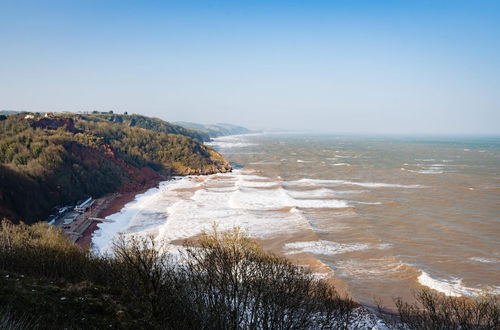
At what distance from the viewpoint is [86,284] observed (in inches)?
690

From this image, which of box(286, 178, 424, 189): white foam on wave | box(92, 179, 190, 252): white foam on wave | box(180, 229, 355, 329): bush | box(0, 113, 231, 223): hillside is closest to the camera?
box(180, 229, 355, 329): bush

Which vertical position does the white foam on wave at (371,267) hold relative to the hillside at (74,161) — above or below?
below

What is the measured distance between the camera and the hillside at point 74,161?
47094mm

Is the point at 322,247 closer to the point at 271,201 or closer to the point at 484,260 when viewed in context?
the point at 484,260

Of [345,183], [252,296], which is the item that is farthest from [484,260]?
[345,183]

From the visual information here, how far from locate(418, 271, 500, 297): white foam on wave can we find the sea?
2.9 inches

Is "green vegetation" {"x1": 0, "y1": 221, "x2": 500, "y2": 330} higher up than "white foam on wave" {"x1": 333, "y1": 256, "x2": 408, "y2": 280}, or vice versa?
"green vegetation" {"x1": 0, "y1": 221, "x2": 500, "y2": 330}

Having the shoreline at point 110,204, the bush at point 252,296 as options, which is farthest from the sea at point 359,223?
the bush at point 252,296

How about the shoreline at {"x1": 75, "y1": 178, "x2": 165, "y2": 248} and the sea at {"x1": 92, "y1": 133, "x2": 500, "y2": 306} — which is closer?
the sea at {"x1": 92, "y1": 133, "x2": 500, "y2": 306}

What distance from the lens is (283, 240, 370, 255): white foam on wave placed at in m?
32.3

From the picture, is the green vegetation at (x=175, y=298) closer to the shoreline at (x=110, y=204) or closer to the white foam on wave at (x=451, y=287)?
the white foam on wave at (x=451, y=287)

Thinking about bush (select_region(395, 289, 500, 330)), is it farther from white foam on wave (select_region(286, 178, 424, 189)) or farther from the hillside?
the hillside

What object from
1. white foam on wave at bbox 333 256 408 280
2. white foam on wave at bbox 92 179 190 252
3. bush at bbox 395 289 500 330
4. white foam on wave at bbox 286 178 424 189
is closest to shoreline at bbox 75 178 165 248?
white foam on wave at bbox 92 179 190 252

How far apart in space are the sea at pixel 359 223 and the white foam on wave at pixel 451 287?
0.24 feet
